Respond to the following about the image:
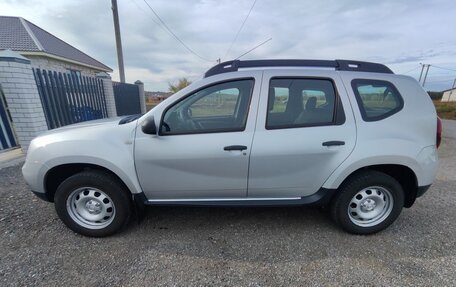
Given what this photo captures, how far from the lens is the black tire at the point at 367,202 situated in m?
2.45

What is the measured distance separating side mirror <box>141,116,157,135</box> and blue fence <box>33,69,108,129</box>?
5.10 metres

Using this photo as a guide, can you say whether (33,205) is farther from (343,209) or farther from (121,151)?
(343,209)

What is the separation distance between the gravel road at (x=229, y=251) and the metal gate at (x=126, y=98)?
798 centimetres

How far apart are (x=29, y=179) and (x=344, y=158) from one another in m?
3.25

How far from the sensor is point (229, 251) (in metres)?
2.35

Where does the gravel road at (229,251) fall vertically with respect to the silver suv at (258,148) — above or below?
below

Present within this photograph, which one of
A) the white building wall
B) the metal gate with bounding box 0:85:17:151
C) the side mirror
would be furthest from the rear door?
the metal gate with bounding box 0:85:17:151

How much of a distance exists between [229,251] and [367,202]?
158 centimetres

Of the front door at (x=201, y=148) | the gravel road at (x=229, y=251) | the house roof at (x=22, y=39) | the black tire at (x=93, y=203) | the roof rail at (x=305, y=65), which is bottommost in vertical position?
the gravel road at (x=229, y=251)

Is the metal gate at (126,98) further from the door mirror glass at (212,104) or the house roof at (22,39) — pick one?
the door mirror glass at (212,104)

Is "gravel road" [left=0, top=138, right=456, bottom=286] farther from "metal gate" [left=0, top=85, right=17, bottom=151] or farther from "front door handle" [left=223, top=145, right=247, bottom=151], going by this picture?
"metal gate" [left=0, top=85, right=17, bottom=151]

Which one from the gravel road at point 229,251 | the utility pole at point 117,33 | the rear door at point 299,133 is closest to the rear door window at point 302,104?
the rear door at point 299,133

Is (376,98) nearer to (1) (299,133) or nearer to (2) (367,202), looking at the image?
(1) (299,133)

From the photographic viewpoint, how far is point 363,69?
2514 mm
